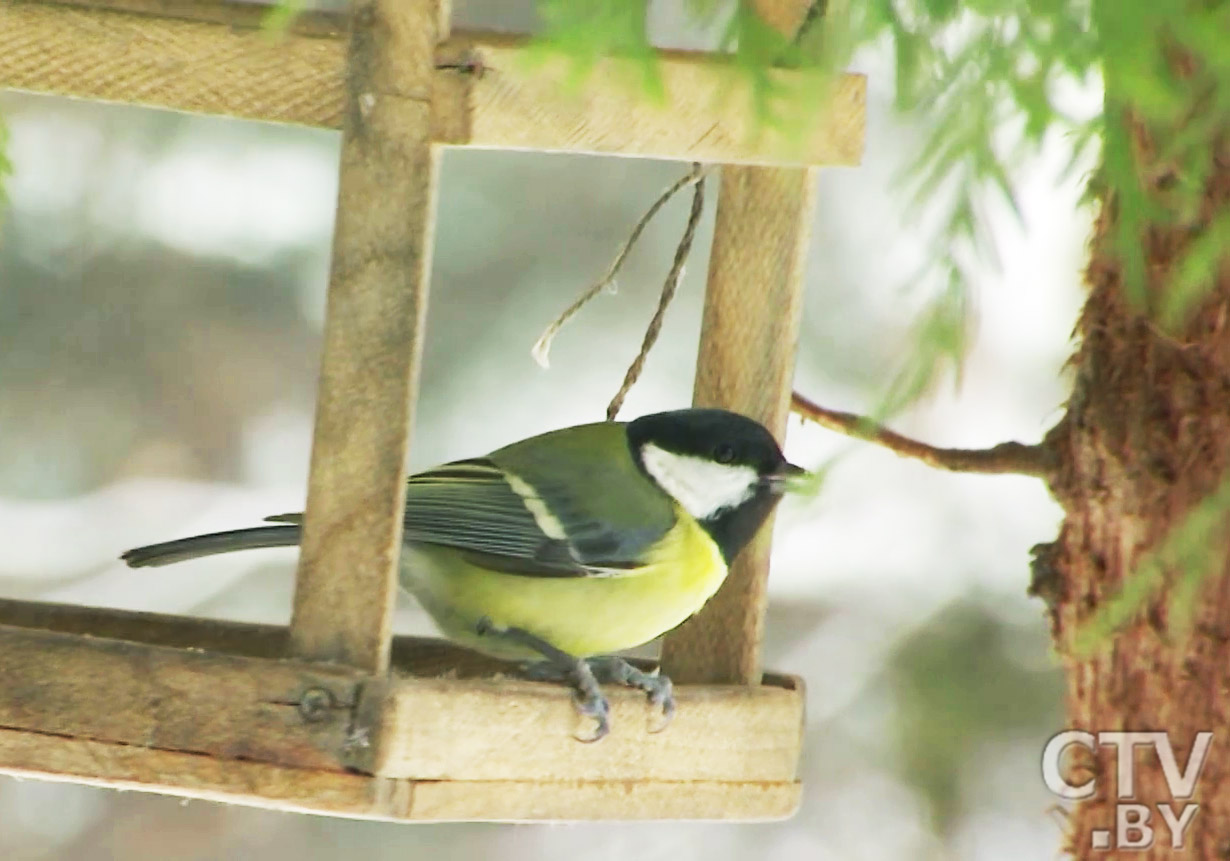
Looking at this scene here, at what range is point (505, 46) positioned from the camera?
6.07ft

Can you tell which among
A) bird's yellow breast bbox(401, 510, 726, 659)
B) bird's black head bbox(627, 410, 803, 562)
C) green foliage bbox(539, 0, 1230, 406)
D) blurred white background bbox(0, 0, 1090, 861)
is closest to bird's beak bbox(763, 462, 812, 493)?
bird's black head bbox(627, 410, 803, 562)

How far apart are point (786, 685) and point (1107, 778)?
43 centimetres

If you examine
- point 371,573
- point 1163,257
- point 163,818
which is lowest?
point 163,818

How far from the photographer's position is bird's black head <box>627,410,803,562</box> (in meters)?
2.33

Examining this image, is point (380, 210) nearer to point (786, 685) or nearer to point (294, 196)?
point (786, 685)

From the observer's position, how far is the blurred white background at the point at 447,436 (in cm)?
401

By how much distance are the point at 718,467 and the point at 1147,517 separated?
576 millimetres

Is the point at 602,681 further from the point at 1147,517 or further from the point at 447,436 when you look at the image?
the point at 447,436

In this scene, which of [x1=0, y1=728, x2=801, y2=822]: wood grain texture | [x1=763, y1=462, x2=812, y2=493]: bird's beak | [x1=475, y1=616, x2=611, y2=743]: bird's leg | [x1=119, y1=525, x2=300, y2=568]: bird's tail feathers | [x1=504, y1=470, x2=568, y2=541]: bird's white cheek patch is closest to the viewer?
[x1=0, y1=728, x2=801, y2=822]: wood grain texture

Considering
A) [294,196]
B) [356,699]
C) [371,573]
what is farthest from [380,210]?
[294,196]

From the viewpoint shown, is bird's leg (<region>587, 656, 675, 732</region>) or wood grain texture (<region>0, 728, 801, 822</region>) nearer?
wood grain texture (<region>0, 728, 801, 822</region>)

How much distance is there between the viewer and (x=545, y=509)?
2309 millimetres

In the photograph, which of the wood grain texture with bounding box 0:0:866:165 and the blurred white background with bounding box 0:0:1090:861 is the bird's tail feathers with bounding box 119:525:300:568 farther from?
the blurred white background with bounding box 0:0:1090:861

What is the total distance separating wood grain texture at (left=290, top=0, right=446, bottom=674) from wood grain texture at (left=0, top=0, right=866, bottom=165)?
30mm
